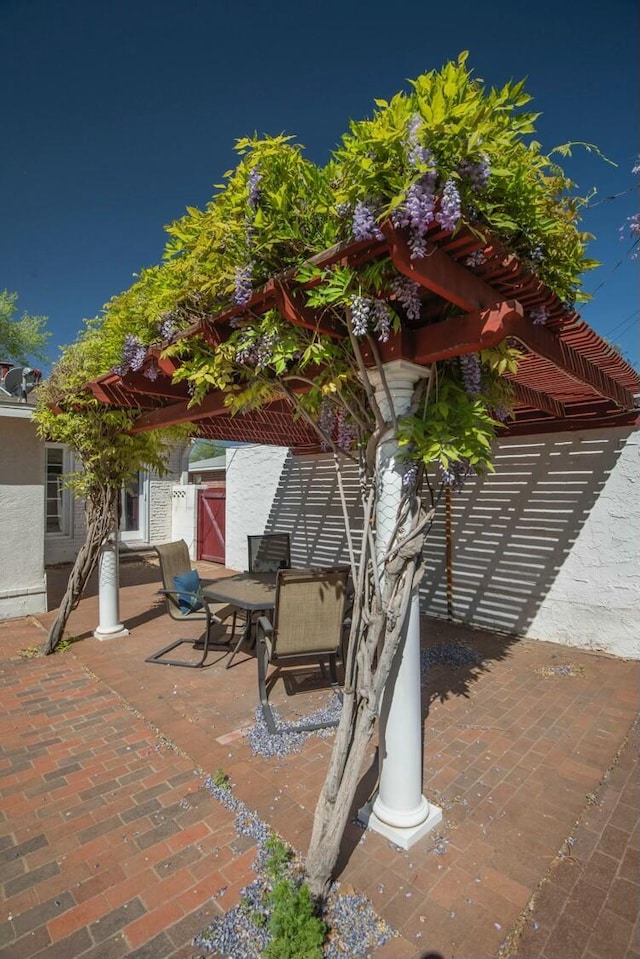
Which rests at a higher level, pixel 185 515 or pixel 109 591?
pixel 185 515

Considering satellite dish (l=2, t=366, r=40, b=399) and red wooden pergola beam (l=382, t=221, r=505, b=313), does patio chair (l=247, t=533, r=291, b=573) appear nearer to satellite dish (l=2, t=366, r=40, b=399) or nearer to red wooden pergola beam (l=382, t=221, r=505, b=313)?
satellite dish (l=2, t=366, r=40, b=399)

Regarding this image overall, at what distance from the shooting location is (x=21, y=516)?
604 centimetres

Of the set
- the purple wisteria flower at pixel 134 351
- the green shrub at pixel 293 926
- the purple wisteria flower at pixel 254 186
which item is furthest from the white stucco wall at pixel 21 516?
the green shrub at pixel 293 926

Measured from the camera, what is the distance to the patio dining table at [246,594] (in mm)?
3996

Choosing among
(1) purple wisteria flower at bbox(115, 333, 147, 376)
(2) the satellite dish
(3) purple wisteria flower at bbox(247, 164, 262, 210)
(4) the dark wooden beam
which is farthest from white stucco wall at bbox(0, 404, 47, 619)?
(3) purple wisteria flower at bbox(247, 164, 262, 210)

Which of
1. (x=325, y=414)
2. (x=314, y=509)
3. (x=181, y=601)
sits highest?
(x=325, y=414)

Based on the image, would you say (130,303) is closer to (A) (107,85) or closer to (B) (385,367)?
(B) (385,367)

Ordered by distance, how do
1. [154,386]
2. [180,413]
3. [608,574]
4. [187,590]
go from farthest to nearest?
[187,590] < [608,574] < [180,413] < [154,386]

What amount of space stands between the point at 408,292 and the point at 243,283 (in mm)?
839

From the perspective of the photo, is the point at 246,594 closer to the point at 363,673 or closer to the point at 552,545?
the point at 363,673

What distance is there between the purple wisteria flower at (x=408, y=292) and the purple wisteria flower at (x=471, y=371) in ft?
1.24

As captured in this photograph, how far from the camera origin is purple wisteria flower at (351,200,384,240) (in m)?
1.61

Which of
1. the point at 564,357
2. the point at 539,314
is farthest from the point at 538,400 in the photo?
the point at 539,314

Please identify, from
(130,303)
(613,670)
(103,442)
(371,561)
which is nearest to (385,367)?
(371,561)
